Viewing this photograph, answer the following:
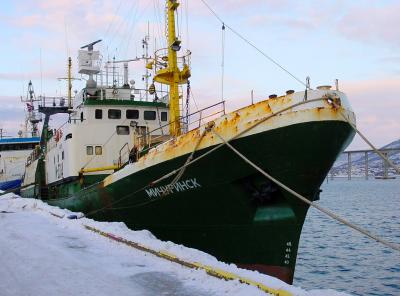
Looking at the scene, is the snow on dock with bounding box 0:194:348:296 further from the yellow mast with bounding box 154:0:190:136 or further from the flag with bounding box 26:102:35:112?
the flag with bounding box 26:102:35:112

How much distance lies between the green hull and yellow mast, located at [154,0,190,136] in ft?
14.5

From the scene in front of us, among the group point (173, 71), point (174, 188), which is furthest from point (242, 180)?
point (173, 71)

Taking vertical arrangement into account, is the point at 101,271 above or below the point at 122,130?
below

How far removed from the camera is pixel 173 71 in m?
15.4

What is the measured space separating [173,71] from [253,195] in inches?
279

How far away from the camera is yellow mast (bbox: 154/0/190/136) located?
14.7 m

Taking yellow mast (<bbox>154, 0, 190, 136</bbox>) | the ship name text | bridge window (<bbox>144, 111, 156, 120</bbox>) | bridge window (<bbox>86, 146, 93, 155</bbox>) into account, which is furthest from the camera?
bridge window (<bbox>144, 111, 156, 120</bbox>)

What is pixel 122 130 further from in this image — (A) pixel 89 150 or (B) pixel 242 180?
(B) pixel 242 180

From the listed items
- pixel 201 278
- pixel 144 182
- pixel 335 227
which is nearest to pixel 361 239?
pixel 335 227

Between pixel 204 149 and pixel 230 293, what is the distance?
4.60 meters

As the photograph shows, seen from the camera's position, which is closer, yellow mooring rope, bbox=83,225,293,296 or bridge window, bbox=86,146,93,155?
yellow mooring rope, bbox=83,225,293,296

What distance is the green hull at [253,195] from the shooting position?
9.16 meters

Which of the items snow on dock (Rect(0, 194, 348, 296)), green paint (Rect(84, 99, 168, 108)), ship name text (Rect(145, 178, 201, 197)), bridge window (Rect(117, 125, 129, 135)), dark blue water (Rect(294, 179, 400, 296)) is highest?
green paint (Rect(84, 99, 168, 108))

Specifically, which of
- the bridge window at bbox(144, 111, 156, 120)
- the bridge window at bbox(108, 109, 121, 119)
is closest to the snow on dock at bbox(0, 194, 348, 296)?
the bridge window at bbox(108, 109, 121, 119)
